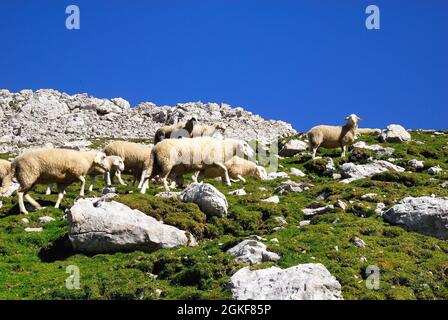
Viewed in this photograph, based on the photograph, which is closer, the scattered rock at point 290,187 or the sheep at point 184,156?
→ the sheep at point 184,156

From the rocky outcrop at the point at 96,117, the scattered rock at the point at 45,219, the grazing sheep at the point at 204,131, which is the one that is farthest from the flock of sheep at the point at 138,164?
the rocky outcrop at the point at 96,117

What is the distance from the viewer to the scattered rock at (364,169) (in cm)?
3662

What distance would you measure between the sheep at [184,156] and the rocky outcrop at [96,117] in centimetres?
4289

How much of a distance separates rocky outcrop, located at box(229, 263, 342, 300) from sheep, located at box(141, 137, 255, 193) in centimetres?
1314

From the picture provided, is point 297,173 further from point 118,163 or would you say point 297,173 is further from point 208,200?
point 208,200

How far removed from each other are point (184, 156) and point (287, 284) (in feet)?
51.1

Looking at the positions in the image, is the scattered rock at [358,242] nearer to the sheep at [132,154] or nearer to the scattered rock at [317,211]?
the scattered rock at [317,211]

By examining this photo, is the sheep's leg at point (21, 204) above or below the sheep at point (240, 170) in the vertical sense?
below

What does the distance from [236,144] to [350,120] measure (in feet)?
47.8

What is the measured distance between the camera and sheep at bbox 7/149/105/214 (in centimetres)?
2728

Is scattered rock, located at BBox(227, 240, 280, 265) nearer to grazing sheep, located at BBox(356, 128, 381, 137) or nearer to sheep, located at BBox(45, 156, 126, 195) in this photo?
sheep, located at BBox(45, 156, 126, 195)

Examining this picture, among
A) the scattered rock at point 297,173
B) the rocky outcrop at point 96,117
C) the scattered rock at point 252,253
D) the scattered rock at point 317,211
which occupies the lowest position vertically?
the scattered rock at point 252,253

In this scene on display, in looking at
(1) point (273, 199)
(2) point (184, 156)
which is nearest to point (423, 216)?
(1) point (273, 199)

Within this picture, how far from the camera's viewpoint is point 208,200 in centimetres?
2583
